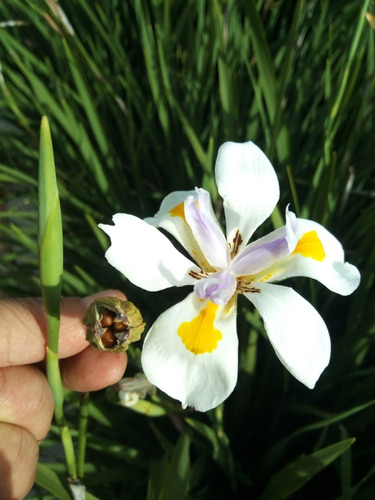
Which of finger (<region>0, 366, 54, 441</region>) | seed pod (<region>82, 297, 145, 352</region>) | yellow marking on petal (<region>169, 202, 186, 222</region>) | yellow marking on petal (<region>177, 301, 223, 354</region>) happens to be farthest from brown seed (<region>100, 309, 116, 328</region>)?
finger (<region>0, 366, 54, 441</region>)

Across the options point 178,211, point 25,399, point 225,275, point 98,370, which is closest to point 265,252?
point 225,275

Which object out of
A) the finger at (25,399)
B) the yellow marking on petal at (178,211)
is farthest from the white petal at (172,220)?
the finger at (25,399)

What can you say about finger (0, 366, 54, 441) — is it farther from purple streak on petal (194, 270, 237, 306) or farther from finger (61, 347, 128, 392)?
purple streak on petal (194, 270, 237, 306)

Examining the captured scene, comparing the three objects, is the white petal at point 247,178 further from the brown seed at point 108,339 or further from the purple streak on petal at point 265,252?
the brown seed at point 108,339

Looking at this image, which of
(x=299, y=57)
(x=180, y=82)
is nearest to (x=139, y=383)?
(x=180, y=82)

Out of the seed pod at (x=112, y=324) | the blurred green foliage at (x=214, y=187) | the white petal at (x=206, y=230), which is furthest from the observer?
the blurred green foliage at (x=214, y=187)

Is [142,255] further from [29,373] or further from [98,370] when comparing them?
[29,373]
